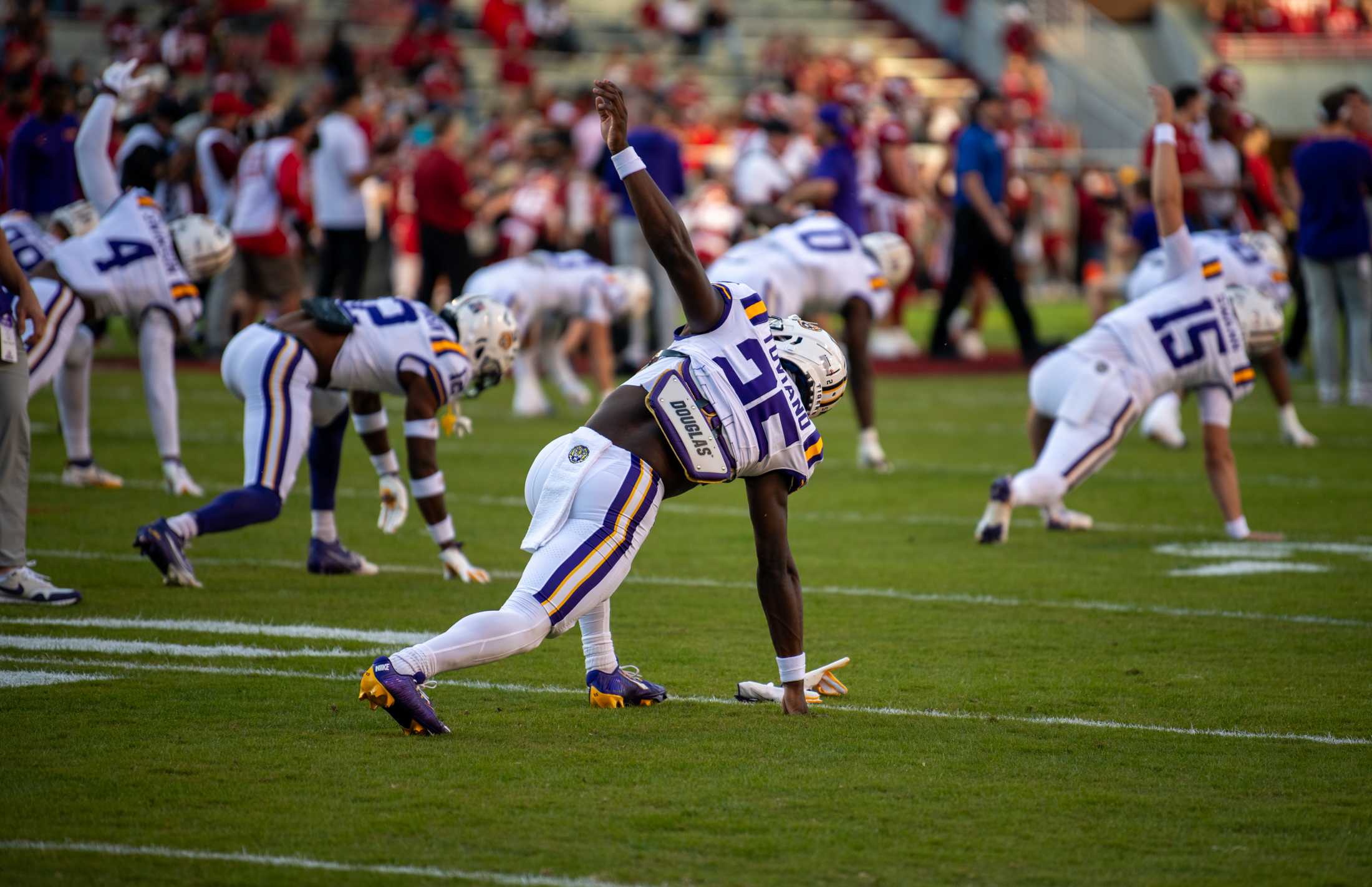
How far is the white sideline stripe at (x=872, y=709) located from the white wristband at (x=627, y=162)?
1730 mm

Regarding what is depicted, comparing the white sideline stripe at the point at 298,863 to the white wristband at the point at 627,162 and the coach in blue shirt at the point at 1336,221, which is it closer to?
the white wristband at the point at 627,162

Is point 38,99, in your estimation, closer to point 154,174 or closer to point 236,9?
point 154,174

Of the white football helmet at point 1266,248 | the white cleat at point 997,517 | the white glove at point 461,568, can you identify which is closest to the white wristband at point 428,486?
the white glove at point 461,568

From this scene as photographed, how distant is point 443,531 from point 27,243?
3691 millimetres

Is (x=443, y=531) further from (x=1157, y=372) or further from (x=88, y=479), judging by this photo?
(x=1157, y=372)

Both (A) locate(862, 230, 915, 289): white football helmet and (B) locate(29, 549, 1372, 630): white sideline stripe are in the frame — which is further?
(A) locate(862, 230, 915, 289): white football helmet

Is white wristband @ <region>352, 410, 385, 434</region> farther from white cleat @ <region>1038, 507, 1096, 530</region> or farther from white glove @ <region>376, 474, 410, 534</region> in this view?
white cleat @ <region>1038, 507, 1096, 530</region>

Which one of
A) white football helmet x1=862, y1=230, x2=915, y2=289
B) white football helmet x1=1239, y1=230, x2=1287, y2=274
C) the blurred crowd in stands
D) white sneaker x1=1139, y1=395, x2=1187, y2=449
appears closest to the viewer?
white football helmet x1=862, y1=230, x2=915, y2=289

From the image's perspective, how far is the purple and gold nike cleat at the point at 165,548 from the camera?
7.23 meters

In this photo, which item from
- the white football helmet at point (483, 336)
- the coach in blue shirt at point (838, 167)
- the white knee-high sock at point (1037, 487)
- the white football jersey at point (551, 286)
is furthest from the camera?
the coach in blue shirt at point (838, 167)

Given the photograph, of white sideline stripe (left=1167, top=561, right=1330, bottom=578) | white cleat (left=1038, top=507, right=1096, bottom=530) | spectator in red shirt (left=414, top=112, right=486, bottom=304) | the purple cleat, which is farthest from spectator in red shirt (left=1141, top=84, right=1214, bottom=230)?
the purple cleat

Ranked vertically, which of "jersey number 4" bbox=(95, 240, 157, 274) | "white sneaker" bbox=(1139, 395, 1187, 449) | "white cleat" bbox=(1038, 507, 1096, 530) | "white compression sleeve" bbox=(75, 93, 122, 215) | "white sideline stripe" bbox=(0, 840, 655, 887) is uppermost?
"white compression sleeve" bbox=(75, 93, 122, 215)

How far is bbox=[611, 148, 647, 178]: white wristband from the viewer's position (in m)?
5.13

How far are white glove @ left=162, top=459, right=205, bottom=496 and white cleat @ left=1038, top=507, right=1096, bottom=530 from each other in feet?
15.7
